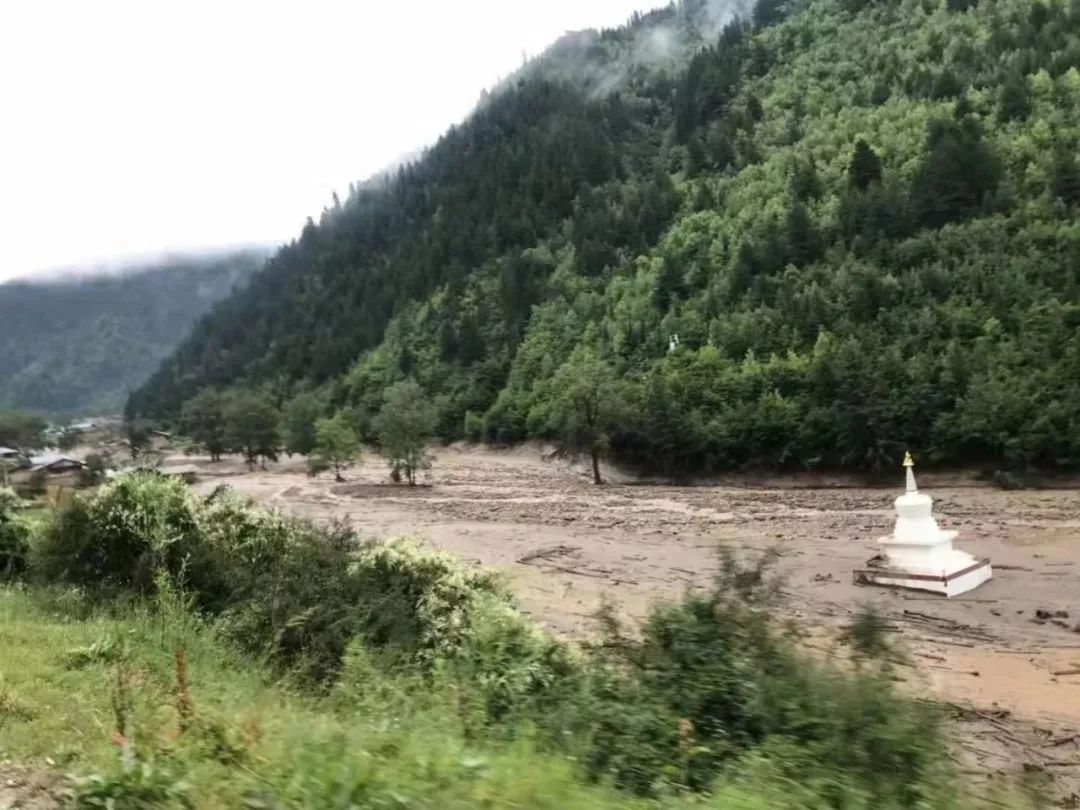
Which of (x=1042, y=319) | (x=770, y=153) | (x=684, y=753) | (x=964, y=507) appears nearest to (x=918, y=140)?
(x=770, y=153)

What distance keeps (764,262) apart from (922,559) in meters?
42.6

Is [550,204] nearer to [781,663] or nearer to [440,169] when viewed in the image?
[440,169]

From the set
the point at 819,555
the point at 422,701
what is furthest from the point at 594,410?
the point at 422,701

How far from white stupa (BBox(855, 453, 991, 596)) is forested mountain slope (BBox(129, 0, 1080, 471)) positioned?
17924 mm

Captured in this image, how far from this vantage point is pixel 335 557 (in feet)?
42.0

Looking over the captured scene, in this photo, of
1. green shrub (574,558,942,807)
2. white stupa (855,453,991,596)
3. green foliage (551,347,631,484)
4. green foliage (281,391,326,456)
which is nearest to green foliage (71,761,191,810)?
green shrub (574,558,942,807)

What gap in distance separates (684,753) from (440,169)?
14416cm

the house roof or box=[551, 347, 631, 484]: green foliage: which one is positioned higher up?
box=[551, 347, 631, 484]: green foliage

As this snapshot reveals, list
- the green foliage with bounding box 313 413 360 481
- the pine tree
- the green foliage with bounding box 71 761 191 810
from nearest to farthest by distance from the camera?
the green foliage with bounding box 71 761 191 810 < the green foliage with bounding box 313 413 360 481 < the pine tree

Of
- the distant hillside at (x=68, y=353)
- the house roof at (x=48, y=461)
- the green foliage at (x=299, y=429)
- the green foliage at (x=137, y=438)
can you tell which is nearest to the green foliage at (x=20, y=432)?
the house roof at (x=48, y=461)

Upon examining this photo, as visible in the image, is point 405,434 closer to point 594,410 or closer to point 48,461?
point 594,410

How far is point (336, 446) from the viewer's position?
5919cm

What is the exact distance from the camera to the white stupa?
63.9ft

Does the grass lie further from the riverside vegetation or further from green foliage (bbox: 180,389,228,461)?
green foliage (bbox: 180,389,228,461)
